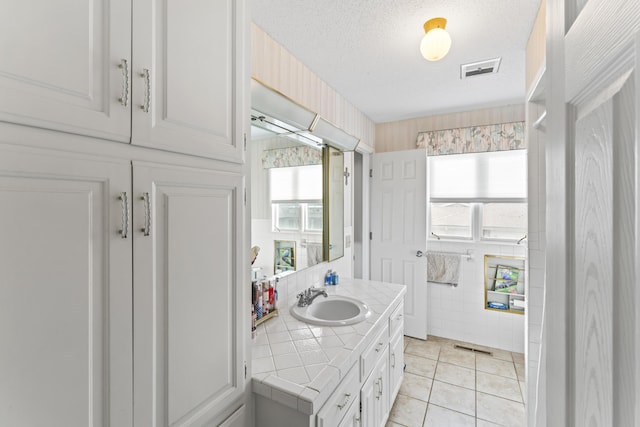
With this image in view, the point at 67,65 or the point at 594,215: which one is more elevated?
the point at 67,65

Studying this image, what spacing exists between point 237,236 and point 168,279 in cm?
27

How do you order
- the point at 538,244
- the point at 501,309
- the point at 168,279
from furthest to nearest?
the point at 501,309 → the point at 538,244 → the point at 168,279

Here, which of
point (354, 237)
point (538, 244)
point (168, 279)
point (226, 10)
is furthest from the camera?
point (354, 237)

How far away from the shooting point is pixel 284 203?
199 centimetres

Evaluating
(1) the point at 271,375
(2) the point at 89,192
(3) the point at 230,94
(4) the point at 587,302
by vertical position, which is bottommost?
(1) the point at 271,375

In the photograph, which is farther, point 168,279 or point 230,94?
point 230,94

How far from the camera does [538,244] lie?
1.80 meters

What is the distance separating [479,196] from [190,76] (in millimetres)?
3055

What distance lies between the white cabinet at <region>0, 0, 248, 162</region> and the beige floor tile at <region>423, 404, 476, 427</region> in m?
2.18

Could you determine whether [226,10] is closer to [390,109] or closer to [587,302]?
[587,302]

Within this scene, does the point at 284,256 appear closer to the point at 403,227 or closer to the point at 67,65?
the point at 67,65

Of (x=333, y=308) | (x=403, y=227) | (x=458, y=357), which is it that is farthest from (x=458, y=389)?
(x=403, y=227)

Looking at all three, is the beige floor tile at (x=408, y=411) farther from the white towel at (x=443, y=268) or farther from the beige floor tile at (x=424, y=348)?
the white towel at (x=443, y=268)

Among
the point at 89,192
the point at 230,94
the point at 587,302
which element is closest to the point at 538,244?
the point at 587,302
